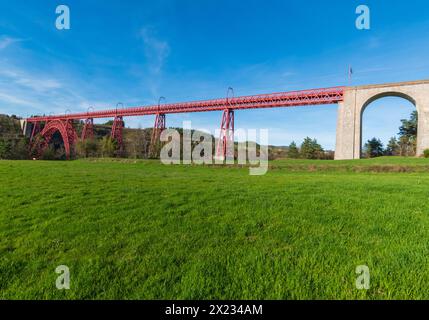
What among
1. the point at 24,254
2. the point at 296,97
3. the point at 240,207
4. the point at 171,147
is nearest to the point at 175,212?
the point at 240,207

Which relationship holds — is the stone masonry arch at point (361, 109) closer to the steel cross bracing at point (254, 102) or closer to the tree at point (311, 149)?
the steel cross bracing at point (254, 102)

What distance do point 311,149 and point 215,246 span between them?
5777 cm

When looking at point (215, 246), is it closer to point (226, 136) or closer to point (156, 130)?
Answer: point (226, 136)

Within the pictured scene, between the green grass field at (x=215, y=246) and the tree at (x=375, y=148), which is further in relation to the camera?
the tree at (x=375, y=148)

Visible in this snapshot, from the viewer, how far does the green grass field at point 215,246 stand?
9.23ft

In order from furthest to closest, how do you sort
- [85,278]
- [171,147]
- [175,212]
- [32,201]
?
[171,147] < [32,201] < [175,212] < [85,278]

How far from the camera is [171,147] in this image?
1724 inches

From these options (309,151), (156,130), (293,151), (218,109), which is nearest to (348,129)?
(218,109)

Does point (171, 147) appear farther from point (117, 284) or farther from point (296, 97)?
point (117, 284)

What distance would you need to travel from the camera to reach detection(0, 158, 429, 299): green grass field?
281 centimetres

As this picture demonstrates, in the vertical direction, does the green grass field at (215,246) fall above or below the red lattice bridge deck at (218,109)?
below

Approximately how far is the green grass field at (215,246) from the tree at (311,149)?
52414mm

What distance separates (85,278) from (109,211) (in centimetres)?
254

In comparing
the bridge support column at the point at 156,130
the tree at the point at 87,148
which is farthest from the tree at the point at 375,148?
the tree at the point at 87,148
